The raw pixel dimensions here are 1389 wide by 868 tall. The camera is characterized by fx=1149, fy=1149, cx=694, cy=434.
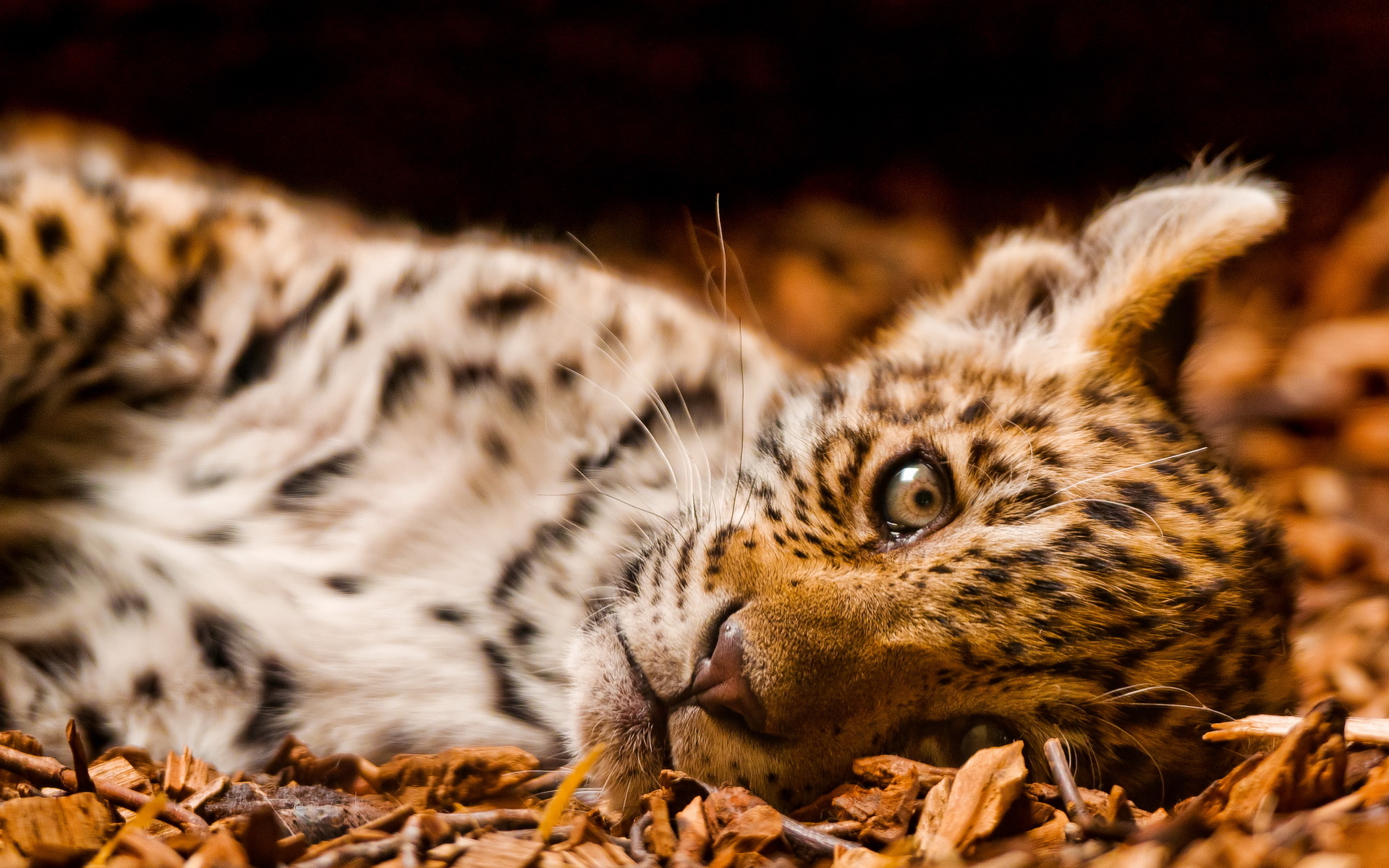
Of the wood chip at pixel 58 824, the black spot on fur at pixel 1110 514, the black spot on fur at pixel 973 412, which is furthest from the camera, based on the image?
the black spot on fur at pixel 973 412

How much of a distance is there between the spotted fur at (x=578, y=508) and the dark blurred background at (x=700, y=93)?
77.8 inches

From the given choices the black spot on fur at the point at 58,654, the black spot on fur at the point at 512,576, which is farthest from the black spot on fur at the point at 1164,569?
→ the black spot on fur at the point at 58,654

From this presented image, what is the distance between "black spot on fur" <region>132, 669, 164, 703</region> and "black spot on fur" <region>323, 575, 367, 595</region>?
1.65 ft

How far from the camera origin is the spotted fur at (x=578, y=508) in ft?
8.32

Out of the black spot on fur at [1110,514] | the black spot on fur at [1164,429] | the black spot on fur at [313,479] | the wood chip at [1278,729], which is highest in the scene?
the black spot on fur at [313,479]

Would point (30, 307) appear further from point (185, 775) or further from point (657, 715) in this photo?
point (657, 715)

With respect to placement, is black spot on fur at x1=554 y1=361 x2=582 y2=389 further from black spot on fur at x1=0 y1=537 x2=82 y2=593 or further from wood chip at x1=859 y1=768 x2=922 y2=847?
wood chip at x1=859 y1=768 x2=922 y2=847

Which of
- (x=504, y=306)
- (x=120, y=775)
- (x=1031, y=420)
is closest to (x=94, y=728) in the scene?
(x=120, y=775)

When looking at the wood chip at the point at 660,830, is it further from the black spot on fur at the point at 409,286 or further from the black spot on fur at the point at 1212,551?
the black spot on fur at the point at 409,286

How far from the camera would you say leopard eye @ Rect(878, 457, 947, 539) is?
2766mm

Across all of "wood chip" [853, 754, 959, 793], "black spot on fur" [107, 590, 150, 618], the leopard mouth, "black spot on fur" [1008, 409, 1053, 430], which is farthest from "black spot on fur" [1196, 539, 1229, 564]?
"black spot on fur" [107, 590, 150, 618]

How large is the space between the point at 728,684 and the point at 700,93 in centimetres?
443

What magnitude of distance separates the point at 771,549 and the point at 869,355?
1.22 m

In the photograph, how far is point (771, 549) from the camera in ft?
8.70
